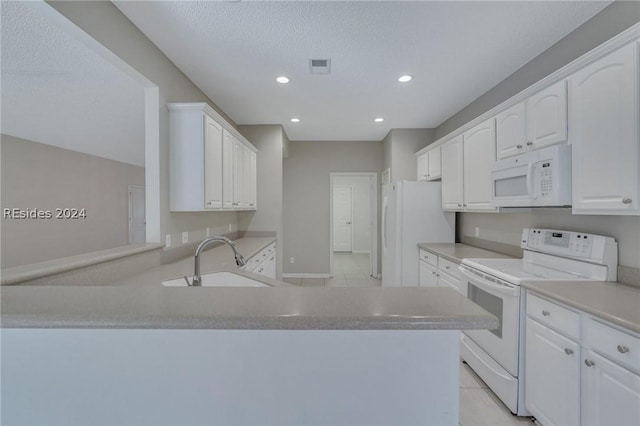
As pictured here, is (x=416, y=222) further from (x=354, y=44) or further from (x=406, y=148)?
(x=354, y=44)

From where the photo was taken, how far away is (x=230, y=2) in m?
1.70

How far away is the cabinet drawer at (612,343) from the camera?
1134 mm

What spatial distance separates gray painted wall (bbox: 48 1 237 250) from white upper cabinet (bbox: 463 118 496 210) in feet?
9.59

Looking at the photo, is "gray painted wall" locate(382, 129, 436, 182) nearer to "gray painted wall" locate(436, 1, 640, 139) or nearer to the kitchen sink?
"gray painted wall" locate(436, 1, 640, 139)

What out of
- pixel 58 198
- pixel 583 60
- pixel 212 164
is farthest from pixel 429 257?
pixel 58 198

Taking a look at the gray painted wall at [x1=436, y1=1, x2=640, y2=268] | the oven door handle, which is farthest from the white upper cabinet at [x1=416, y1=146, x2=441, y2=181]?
the oven door handle

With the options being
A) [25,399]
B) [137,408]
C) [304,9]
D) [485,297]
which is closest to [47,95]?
[304,9]

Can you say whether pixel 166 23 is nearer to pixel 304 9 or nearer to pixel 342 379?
pixel 304 9

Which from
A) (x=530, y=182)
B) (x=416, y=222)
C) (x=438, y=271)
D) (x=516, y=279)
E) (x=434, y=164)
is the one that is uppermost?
(x=434, y=164)

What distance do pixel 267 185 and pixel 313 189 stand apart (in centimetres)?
120

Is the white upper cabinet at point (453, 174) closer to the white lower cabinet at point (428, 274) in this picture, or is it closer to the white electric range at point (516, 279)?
the white lower cabinet at point (428, 274)

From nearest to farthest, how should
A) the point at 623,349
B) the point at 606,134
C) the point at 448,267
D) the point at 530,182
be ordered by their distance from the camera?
the point at 623,349, the point at 606,134, the point at 530,182, the point at 448,267

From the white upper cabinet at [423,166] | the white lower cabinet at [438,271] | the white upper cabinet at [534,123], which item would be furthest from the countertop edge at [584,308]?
the white upper cabinet at [423,166]

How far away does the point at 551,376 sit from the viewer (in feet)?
5.02
